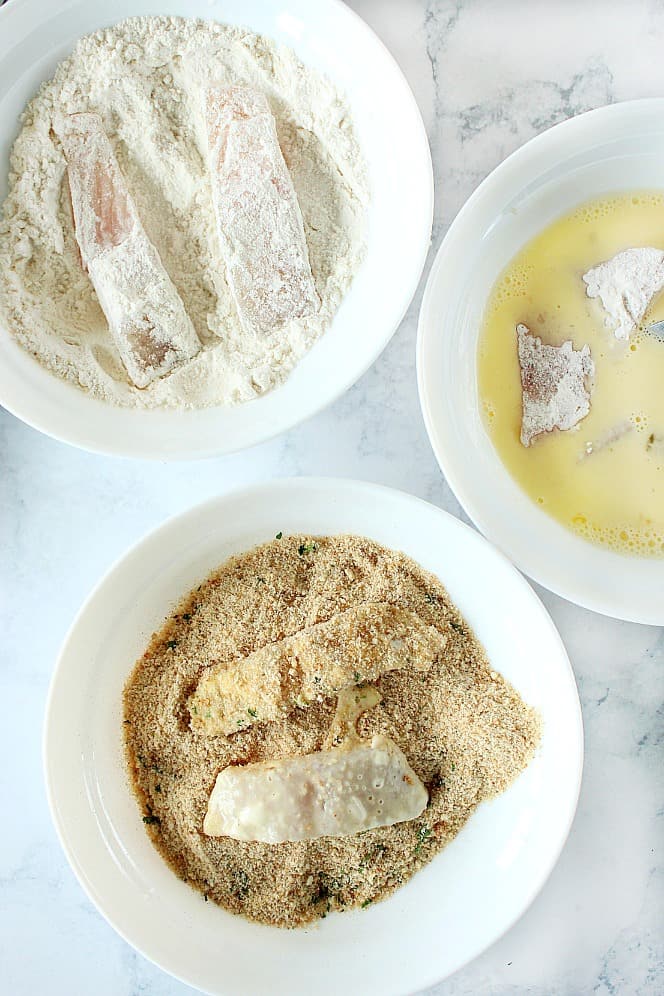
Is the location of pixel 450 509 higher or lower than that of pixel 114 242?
lower

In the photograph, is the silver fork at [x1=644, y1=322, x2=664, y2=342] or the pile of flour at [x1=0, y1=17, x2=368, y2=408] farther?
the silver fork at [x1=644, y1=322, x2=664, y2=342]

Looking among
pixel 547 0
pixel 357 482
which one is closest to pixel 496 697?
pixel 357 482

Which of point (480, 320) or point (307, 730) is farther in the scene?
point (480, 320)

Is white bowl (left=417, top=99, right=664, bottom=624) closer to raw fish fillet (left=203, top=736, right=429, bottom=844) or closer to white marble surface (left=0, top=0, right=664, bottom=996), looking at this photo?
white marble surface (left=0, top=0, right=664, bottom=996)

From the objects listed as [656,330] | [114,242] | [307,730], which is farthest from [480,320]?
[307,730]

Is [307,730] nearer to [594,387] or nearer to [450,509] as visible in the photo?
[450,509]

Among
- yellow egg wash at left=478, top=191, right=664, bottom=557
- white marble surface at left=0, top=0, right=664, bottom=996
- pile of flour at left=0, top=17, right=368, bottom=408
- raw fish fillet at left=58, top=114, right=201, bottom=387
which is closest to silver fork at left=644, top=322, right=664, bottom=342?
yellow egg wash at left=478, top=191, right=664, bottom=557

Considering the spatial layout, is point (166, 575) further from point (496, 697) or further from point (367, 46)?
point (367, 46)
